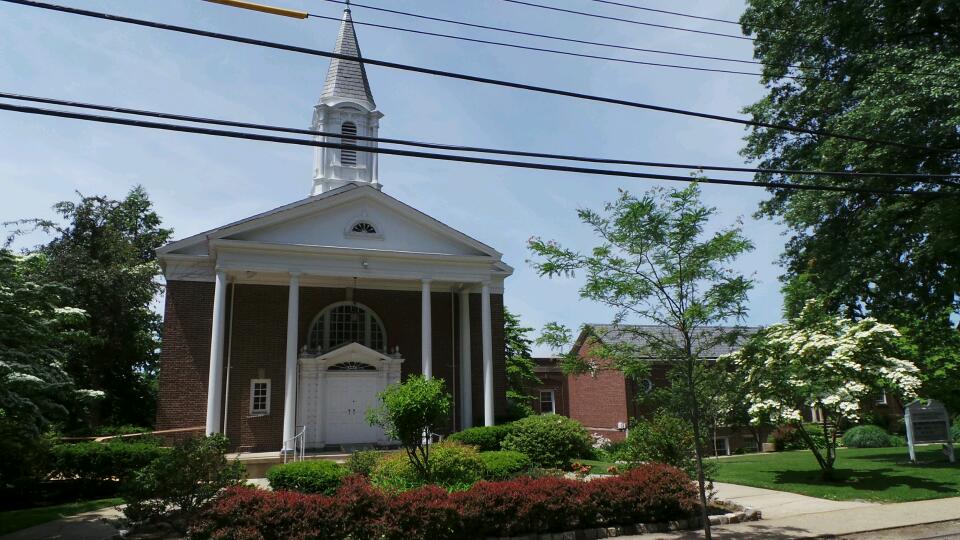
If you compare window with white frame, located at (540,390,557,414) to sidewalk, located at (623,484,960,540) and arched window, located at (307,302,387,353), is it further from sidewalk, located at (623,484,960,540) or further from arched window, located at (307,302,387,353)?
sidewalk, located at (623,484,960,540)

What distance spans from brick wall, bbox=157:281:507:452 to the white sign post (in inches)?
533

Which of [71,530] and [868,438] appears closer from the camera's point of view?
[71,530]

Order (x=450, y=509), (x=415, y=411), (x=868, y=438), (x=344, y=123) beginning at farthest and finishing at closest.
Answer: (x=868, y=438)
(x=344, y=123)
(x=415, y=411)
(x=450, y=509)

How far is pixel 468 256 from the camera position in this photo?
2373 cm

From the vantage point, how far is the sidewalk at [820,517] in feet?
35.5

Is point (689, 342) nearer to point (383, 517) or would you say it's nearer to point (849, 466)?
point (383, 517)

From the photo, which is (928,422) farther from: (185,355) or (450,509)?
(185,355)

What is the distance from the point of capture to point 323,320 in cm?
2420

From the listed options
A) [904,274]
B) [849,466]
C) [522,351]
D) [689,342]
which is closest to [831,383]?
[849,466]

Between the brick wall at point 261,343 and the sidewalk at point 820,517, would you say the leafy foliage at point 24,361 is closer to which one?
the brick wall at point 261,343

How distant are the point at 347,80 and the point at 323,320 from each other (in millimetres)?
11076

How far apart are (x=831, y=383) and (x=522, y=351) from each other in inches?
893

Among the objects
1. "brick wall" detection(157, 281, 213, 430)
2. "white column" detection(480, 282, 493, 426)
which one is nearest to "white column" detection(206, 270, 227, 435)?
"brick wall" detection(157, 281, 213, 430)

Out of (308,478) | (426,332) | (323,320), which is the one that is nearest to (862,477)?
(426,332)
